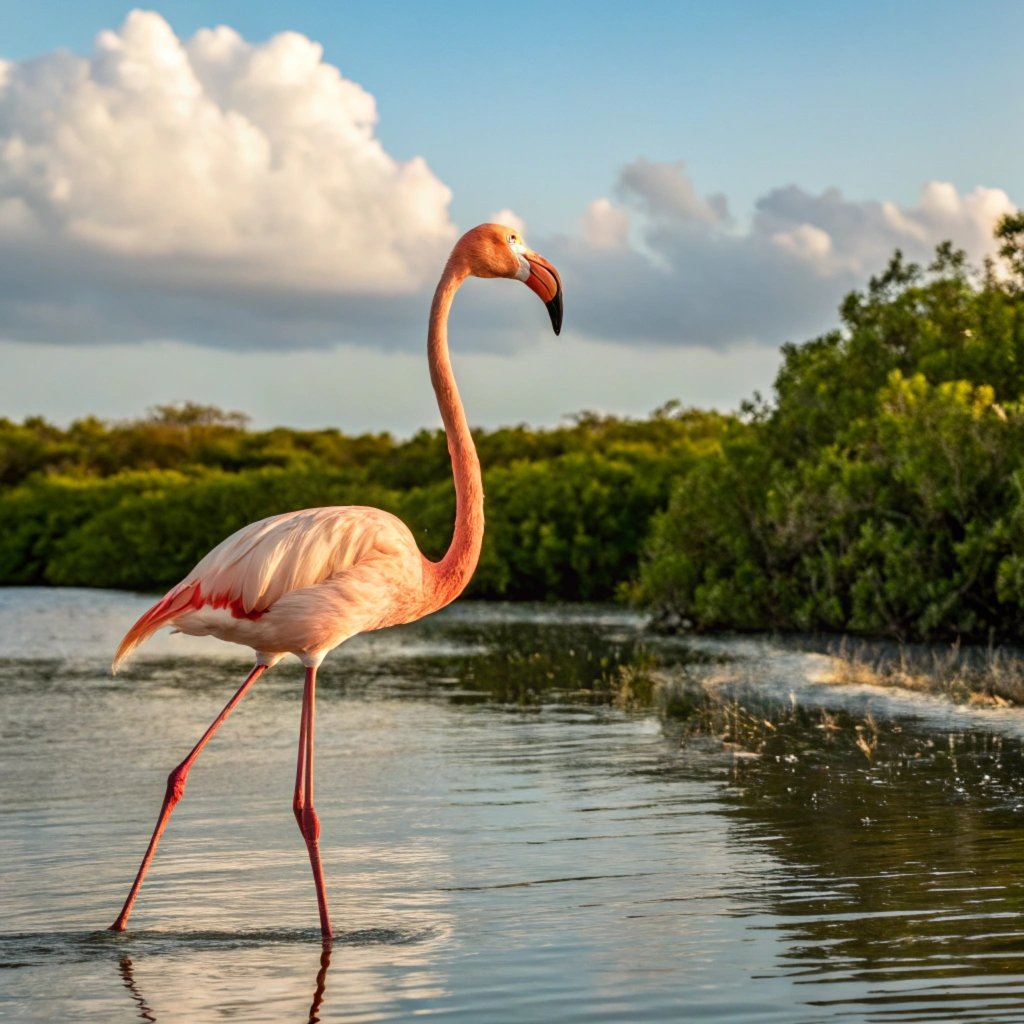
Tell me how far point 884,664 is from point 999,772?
24.2 ft

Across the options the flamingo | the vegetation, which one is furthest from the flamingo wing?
the vegetation

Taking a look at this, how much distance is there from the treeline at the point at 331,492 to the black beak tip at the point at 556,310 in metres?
19.0

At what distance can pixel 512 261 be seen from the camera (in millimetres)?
6031

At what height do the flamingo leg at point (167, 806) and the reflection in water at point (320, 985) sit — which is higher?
the flamingo leg at point (167, 806)

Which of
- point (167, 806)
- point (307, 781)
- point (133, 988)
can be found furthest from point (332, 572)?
point (133, 988)

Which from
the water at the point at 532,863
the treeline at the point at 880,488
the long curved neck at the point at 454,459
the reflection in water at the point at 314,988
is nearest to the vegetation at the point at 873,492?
the treeline at the point at 880,488

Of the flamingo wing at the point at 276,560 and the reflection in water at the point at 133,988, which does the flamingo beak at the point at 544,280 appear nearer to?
the flamingo wing at the point at 276,560

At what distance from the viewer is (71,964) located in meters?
5.14

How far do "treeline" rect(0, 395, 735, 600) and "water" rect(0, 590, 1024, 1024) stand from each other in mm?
14516

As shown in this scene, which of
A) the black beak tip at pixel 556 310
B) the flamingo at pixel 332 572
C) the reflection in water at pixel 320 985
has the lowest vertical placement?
the reflection in water at pixel 320 985

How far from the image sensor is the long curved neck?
6035 millimetres

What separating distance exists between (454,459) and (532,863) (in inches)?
69.9

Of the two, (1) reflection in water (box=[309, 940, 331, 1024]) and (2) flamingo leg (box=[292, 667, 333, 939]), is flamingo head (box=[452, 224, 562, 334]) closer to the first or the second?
(2) flamingo leg (box=[292, 667, 333, 939])

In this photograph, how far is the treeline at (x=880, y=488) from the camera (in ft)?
62.3
